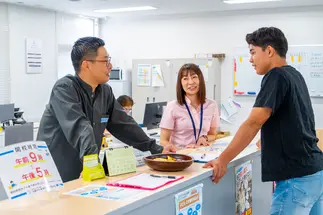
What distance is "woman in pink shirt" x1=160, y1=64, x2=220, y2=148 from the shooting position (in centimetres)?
333

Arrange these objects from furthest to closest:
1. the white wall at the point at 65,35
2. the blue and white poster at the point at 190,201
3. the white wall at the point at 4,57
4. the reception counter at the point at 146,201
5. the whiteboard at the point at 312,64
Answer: the white wall at the point at 65,35 → the whiteboard at the point at 312,64 → the white wall at the point at 4,57 → the blue and white poster at the point at 190,201 → the reception counter at the point at 146,201

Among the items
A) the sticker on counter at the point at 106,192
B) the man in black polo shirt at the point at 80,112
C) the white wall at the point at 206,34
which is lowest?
the sticker on counter at the point at 106,192

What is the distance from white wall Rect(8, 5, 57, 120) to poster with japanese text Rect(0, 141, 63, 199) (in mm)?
5235

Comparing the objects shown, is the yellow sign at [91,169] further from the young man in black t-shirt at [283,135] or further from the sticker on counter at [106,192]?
the young man in black t-shirt at [283,135]

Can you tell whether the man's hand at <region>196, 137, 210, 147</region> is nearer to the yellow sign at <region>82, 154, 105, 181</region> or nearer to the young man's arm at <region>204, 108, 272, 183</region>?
the young man's arm at <region>204, 108, 272, 183</region>

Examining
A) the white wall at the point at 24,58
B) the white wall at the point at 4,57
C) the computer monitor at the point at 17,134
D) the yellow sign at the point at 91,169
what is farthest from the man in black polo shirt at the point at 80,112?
the white wall at the point at 24,58

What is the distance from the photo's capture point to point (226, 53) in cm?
728

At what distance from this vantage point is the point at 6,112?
18.6ft

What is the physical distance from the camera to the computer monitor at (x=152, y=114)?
4.98 m

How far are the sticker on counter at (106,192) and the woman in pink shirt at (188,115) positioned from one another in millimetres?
1511

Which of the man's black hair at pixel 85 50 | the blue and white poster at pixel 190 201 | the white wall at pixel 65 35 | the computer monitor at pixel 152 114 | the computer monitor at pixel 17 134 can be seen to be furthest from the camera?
the white wall at pixel 65 35

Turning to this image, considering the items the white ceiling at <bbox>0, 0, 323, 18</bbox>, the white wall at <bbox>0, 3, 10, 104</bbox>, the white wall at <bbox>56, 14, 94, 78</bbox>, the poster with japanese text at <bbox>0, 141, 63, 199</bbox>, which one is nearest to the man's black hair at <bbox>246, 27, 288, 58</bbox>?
the poster with japanese text at <bbox>0, 141, 63, 199</bbox>

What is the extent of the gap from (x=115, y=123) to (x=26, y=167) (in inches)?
38.8

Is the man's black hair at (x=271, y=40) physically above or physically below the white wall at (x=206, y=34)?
below
